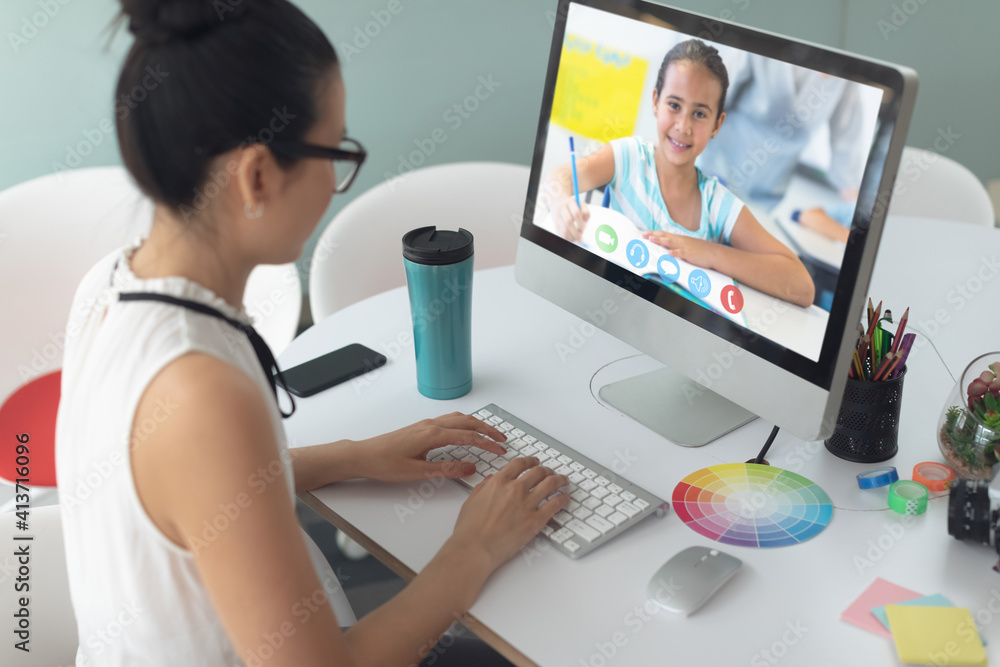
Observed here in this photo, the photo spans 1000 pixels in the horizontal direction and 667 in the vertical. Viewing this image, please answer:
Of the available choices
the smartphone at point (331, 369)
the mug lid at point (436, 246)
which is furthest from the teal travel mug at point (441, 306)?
Result: the smartphone at point (331, 369)

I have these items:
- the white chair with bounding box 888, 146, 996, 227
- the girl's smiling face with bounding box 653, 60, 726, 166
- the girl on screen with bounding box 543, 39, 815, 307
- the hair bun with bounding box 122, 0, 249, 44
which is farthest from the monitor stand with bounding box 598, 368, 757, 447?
the white chair with bounding box 888, 146, 996, 227

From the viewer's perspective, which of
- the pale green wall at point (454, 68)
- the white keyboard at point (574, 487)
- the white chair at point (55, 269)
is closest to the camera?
the white keyboard at point (574, 487)

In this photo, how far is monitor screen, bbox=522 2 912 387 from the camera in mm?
899

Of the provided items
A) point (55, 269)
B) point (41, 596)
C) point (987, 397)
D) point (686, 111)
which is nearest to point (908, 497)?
point (987, 397)

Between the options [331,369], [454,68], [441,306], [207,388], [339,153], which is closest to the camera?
[207,388]

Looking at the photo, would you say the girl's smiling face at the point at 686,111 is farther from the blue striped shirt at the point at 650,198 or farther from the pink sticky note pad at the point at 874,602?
the pink sticky note pad at the point at 874,602

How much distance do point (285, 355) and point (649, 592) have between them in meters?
0.76

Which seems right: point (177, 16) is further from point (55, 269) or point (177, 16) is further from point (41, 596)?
point (55, 269)

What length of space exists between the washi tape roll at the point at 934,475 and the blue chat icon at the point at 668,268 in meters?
0.37

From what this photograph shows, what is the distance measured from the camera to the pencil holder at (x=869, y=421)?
1042 millimetres

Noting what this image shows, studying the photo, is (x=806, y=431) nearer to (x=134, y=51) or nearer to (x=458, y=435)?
(x=458, y=435)

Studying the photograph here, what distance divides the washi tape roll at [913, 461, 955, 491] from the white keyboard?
0.31 meters

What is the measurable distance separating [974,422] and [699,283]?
350mm

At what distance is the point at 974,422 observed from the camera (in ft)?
3.26
